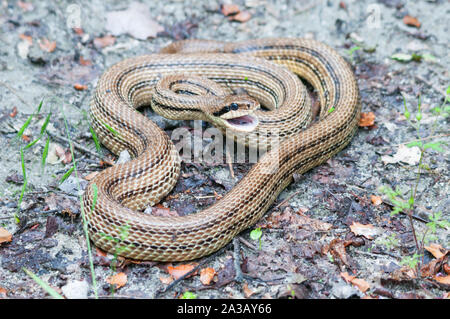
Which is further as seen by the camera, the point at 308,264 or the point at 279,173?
the point at 279,173

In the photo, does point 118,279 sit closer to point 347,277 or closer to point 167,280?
point 167,280

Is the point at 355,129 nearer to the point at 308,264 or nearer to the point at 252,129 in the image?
the point at 252,129

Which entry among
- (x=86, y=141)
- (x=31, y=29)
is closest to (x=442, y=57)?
(x=86, y=141)

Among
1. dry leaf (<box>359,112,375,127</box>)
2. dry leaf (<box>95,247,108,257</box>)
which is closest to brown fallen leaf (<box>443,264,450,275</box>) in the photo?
dry leaf (<box>359,112,375,127</box>)

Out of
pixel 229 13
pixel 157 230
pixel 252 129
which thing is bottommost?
pixel 157 230

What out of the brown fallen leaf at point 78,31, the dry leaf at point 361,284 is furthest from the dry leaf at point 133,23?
the dry leaf at point 361,284

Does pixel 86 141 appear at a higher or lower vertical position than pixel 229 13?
lower

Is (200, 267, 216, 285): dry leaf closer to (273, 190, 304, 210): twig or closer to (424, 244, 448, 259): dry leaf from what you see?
(273, 190, 304, 210): twig

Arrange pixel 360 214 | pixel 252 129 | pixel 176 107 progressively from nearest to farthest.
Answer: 1. pixel 360 214
2. pixel 252 129
3. pixel 176 107
